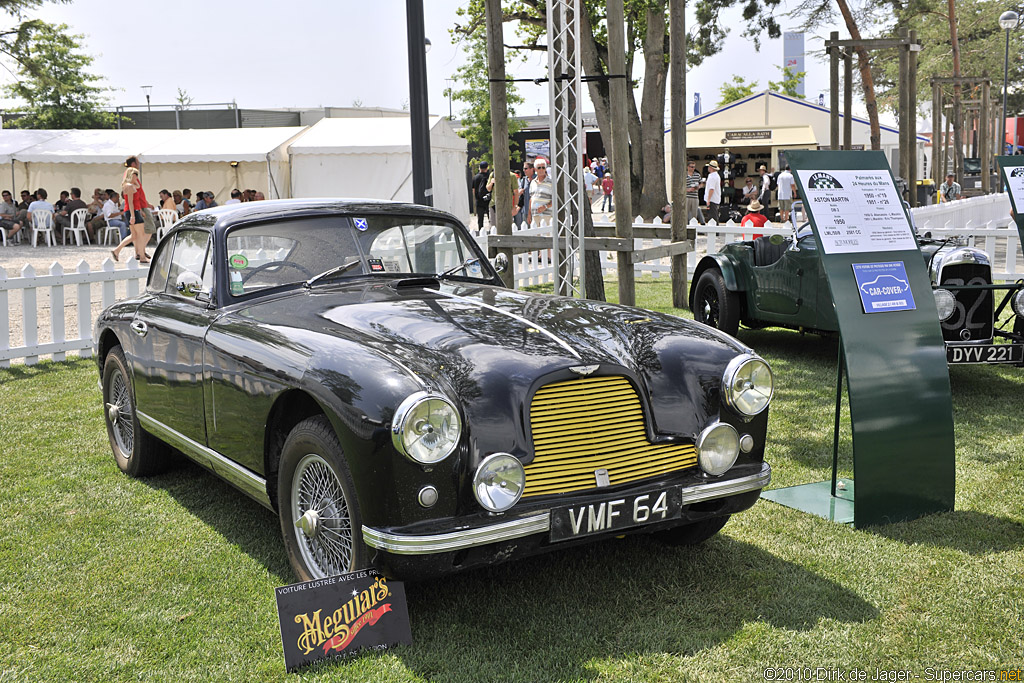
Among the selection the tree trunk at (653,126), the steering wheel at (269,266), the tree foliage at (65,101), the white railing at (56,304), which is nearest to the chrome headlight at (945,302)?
the steering wheel at (269,266)

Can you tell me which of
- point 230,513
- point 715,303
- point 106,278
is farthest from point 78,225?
point 230,513

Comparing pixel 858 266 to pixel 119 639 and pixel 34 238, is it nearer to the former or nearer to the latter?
pixel 119 639

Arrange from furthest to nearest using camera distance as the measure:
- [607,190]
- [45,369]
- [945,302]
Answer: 1. [607,190]
2. [45,369]
3. [945,302]

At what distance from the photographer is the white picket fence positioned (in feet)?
31.1

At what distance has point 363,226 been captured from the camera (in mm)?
5078

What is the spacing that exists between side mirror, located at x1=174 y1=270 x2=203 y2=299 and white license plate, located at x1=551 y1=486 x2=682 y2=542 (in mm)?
2487

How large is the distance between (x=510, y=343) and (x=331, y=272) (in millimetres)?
1393

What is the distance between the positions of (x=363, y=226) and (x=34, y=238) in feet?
75.6

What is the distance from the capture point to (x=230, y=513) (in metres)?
5.17

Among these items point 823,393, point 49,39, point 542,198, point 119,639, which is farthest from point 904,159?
point 49,39

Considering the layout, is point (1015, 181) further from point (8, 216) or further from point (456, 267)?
point (8, 216)

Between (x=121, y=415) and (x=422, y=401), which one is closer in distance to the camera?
(x=422, y=401)

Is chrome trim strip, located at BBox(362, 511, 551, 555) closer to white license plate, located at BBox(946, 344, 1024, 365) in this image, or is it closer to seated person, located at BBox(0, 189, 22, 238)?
white license plate, located at BBox(946, 344, 1024, 365)

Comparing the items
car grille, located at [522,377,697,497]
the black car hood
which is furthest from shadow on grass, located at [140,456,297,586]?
car grille, located at [522,377,697,497]
